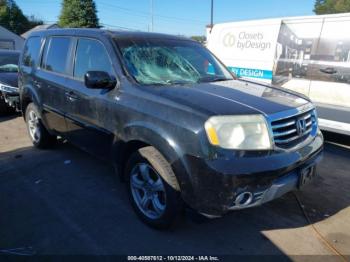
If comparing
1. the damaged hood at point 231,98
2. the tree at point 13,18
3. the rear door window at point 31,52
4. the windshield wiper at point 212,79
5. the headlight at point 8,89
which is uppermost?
the tree at point 13,18

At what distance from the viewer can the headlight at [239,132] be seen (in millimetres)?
2711

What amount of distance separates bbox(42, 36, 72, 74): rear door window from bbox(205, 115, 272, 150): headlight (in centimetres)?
252

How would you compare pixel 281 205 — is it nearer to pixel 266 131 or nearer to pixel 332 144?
pixel 266 131

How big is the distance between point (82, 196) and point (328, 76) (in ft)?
14.8

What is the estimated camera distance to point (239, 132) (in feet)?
9.08

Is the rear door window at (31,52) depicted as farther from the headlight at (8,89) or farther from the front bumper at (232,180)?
the front bumper at (232,180)

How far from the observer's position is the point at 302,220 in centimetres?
364

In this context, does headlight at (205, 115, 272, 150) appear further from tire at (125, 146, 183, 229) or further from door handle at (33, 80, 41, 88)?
door handle at (33, 80, 41, 88)

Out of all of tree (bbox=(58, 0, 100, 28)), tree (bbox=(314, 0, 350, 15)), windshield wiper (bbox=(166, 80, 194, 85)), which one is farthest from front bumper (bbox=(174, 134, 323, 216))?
tree (bbox=(314, 0, 350, 15))

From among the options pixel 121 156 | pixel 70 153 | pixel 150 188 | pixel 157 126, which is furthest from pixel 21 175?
pixel 157 126

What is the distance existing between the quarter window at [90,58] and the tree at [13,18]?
66647mm

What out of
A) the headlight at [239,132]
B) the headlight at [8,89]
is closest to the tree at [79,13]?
the headlight at [8,89]

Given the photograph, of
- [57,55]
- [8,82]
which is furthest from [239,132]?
[8,82]

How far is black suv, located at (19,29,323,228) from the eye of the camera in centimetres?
274
